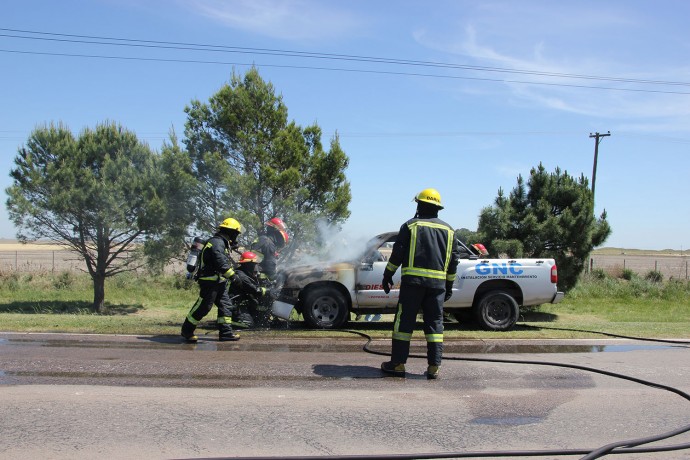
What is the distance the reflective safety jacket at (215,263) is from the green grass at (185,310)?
123cm

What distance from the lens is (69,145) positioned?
18.2 meters

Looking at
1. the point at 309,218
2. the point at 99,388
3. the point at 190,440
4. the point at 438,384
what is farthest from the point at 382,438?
the point at 309,218

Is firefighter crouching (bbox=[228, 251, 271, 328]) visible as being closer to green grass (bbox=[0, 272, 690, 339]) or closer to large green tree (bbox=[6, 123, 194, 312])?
green grass (bbox=[0, 272, 690, 339])

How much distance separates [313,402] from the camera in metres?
5.11

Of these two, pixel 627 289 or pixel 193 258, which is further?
pixel 627 289

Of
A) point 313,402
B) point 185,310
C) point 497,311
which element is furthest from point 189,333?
point 185,310

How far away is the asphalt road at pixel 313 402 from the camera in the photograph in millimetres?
4094

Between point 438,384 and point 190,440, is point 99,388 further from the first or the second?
point 438,384

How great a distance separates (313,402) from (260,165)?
1065 cm

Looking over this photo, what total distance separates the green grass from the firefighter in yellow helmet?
2.92ft

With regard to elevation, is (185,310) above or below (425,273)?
below

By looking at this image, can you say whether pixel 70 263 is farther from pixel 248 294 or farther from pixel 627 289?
pixel 627 289

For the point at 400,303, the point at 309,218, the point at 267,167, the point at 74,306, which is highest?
the point at 267,167

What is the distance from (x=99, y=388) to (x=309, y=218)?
9718 millimetres
